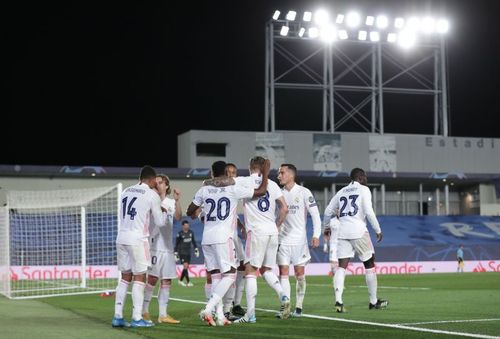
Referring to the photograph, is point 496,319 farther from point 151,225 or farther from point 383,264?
point 383,264

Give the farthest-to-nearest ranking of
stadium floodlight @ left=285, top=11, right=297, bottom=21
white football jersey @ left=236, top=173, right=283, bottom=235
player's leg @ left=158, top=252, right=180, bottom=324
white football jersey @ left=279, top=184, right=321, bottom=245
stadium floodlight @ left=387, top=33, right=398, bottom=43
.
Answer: stadium floodlight @ left=387, top=33, right=398, bottom=43 → stadium floodlight @ left=285, top=11, right=297, bottom=21 → white football jersey @ left=279, top=184, right=321, bottom=245 → player's leg @ left=158, top=252, right=180, bottom=324 → white football jersey @ left=236, top=173, right=283, bottom=235

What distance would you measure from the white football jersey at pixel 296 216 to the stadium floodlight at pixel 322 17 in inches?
1594

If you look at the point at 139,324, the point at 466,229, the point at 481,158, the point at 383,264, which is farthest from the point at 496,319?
the point at 481,158

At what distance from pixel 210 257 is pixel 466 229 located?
43.1 meters

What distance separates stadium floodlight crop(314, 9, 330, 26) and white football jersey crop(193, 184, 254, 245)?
4249 centimetres

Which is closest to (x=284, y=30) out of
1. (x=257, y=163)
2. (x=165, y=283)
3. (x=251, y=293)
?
(x=257, y=163)

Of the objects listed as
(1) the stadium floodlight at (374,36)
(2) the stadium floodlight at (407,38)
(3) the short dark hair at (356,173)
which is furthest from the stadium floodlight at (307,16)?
(3) the short dark hair at (356,173)

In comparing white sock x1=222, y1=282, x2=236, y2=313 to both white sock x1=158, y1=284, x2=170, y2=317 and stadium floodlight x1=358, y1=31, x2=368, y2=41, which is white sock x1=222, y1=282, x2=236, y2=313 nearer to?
white sock x1=158, y1=284, x2=170, y2=317

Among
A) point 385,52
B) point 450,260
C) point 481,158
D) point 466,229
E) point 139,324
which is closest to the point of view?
point 139,324

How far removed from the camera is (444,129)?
2251 inches

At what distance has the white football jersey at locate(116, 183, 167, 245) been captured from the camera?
1123 centimetres

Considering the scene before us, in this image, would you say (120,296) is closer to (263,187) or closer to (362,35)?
(263,187)

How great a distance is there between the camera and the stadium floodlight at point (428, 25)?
54.6 m

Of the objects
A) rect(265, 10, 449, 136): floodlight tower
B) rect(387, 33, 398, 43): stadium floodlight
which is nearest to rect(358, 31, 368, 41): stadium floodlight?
rect(265, 10, 449, 136): floodlight tower
